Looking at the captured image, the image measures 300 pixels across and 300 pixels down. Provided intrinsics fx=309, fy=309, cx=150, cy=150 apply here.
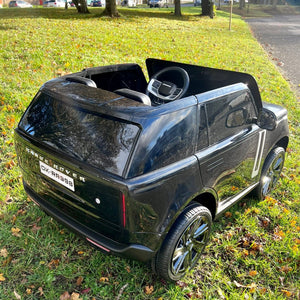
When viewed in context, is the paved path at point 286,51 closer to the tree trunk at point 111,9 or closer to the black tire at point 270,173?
the black tire at point 270,173

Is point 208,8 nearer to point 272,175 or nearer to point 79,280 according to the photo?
point 272,175

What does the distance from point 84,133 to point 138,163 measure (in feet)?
1.82

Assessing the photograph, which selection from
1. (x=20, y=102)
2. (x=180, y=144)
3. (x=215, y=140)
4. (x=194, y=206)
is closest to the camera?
(x=180, y=144)

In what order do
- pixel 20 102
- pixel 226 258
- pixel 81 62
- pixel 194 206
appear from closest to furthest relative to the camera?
1. pixel 194 206
2. pixel 226 258
3. pixel 20 102
4. pixel 81 62

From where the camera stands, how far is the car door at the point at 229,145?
2852 mm

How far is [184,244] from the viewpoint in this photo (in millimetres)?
2770

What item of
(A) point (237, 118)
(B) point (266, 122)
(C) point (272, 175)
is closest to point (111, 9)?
(C) point (272, 175)

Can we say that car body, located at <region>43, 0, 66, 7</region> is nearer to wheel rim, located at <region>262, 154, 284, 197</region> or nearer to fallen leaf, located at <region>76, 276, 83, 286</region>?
wheel rim, located at <region>262, 154, 284, 197</region>

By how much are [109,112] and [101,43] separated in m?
9.87

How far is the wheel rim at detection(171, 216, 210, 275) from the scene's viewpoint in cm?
274

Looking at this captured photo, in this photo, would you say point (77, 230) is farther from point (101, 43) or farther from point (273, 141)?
point (101, 43)

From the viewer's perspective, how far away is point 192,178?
2637 mm

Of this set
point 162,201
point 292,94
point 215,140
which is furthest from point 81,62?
A: point 162,201

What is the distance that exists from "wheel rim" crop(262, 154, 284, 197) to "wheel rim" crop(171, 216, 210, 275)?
4.76 feet
